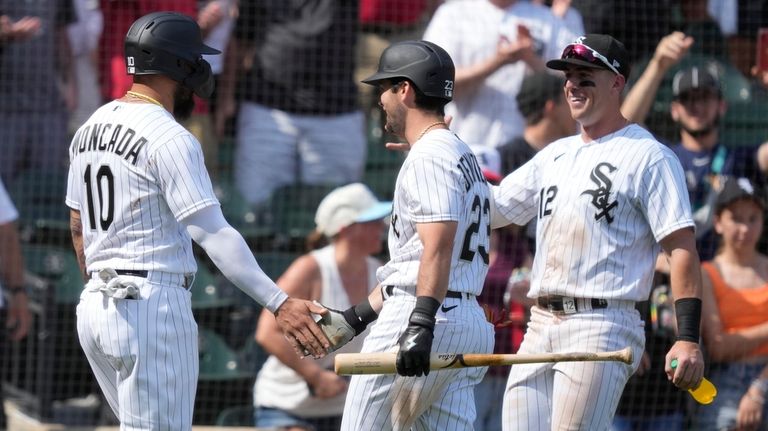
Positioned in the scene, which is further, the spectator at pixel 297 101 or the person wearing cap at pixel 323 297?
the spectator at pixel 297 101

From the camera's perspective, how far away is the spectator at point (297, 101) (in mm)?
7996

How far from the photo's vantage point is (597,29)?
8.34 m

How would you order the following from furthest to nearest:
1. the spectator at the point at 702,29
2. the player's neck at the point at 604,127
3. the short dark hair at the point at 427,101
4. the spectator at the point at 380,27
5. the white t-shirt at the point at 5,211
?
the spectator at the point at 380,27, the spectator at the point at 702,29, the white t-shirt at the point at 5,211, the player's neck at the point at 604,127, the short dark hair at the point at 427,101

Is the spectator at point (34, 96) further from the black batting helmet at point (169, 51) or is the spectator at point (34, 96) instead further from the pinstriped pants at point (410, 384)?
the pinstriped pants at point (410, 384)

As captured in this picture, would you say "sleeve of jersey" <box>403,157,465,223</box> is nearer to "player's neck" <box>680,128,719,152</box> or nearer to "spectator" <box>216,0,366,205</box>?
"player's neck" <box>680,128,719,152</box>

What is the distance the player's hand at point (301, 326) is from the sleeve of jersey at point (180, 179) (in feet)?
1.42

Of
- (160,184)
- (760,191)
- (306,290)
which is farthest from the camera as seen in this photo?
(760,191)

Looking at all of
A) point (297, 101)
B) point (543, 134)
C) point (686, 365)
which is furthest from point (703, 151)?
point (686, 365)

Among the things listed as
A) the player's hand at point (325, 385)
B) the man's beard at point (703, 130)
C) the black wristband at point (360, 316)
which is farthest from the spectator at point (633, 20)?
the black wristband at point (360, 316)

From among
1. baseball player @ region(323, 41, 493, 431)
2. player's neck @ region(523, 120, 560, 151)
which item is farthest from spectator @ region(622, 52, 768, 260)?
baseball player @ region(323, 41, 493, 431)

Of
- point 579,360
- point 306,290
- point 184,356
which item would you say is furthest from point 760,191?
point 184,356

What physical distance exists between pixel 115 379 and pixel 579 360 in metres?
1.54

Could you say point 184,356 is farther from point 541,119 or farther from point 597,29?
point 597,29

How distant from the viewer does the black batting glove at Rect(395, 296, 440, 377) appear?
165 inches
